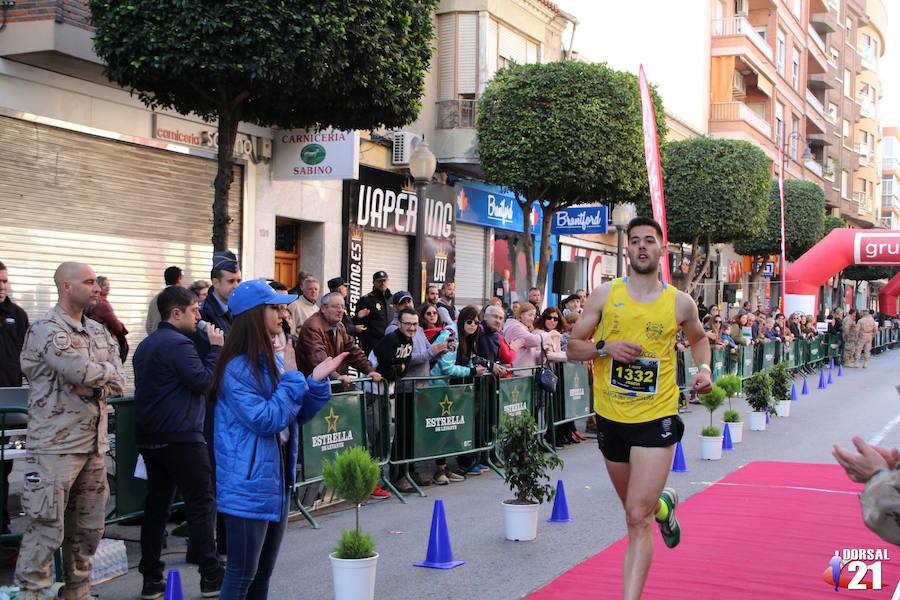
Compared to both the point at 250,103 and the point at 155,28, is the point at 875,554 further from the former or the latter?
the point at 250,103

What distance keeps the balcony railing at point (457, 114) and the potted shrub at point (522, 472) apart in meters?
15.3

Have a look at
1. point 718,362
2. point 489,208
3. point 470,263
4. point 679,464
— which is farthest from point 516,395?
point 489,208

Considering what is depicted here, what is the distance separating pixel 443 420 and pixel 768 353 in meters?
16.9

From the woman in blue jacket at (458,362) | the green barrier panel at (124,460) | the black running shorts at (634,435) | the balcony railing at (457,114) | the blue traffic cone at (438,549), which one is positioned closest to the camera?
the black running shorts at (634,435)

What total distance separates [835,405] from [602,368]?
15515 millimetres

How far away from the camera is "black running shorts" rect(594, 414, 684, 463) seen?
557cm

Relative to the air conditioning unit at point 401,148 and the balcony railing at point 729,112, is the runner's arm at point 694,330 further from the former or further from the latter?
the balcony railing at point 729,112

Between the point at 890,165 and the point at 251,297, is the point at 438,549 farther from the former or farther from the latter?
the point at 890,165

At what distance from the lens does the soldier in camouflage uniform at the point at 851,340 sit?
33594mm

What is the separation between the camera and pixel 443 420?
10211mm

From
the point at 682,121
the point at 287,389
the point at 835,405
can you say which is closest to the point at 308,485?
the point at 287,389

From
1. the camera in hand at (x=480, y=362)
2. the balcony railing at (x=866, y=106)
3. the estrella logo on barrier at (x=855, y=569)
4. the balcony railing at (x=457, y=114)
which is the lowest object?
the estrella logo on barrier at (x=855, y=569)

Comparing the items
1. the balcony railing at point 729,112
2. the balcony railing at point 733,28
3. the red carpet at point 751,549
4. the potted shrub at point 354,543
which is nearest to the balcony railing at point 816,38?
the balcony railing at point 733,28

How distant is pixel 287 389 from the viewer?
4500 millimetres
